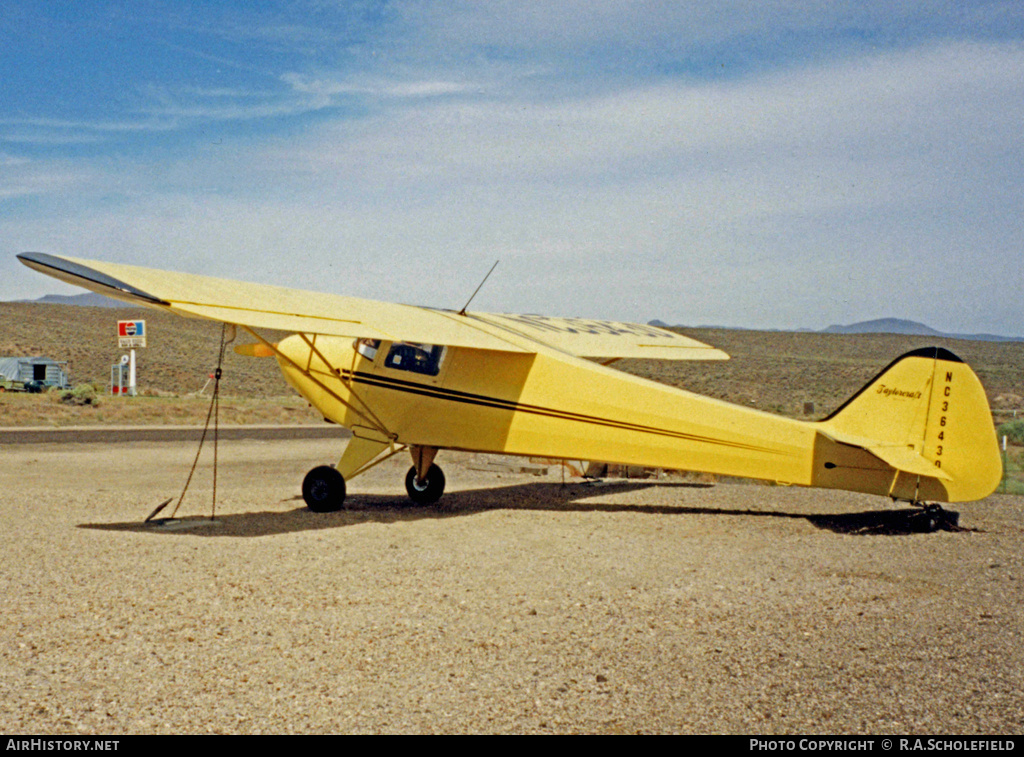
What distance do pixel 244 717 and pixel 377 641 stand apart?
1495 millimetres

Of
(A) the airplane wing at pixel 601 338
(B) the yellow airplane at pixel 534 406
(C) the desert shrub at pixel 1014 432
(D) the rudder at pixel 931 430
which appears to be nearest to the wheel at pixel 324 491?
(B) the yellow airplane at pixel 534 406

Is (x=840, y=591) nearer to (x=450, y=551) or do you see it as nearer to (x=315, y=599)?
(x=450, y=551)

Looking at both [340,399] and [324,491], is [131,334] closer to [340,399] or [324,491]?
[340,399]

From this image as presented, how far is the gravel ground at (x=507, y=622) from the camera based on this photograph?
15.7 feet

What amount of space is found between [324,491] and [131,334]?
40501 mm

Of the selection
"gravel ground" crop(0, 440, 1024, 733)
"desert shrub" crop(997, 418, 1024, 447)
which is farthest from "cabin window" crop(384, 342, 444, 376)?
"desert shrub" crop(997, 418, 1024, 447)

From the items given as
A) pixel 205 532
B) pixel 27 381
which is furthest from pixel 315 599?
pixel 27 381

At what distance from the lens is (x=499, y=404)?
484 inches

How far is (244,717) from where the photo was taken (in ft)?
15.2

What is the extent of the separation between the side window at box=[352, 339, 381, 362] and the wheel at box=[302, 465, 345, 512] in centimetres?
189

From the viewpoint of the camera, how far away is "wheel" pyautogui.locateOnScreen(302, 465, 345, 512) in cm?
1238

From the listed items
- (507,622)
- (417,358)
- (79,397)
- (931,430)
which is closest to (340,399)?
(417,358)

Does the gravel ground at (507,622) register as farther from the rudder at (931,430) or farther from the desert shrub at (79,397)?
the desert shrub at (79,397)

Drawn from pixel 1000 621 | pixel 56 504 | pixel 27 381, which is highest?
pixel 1000 621
